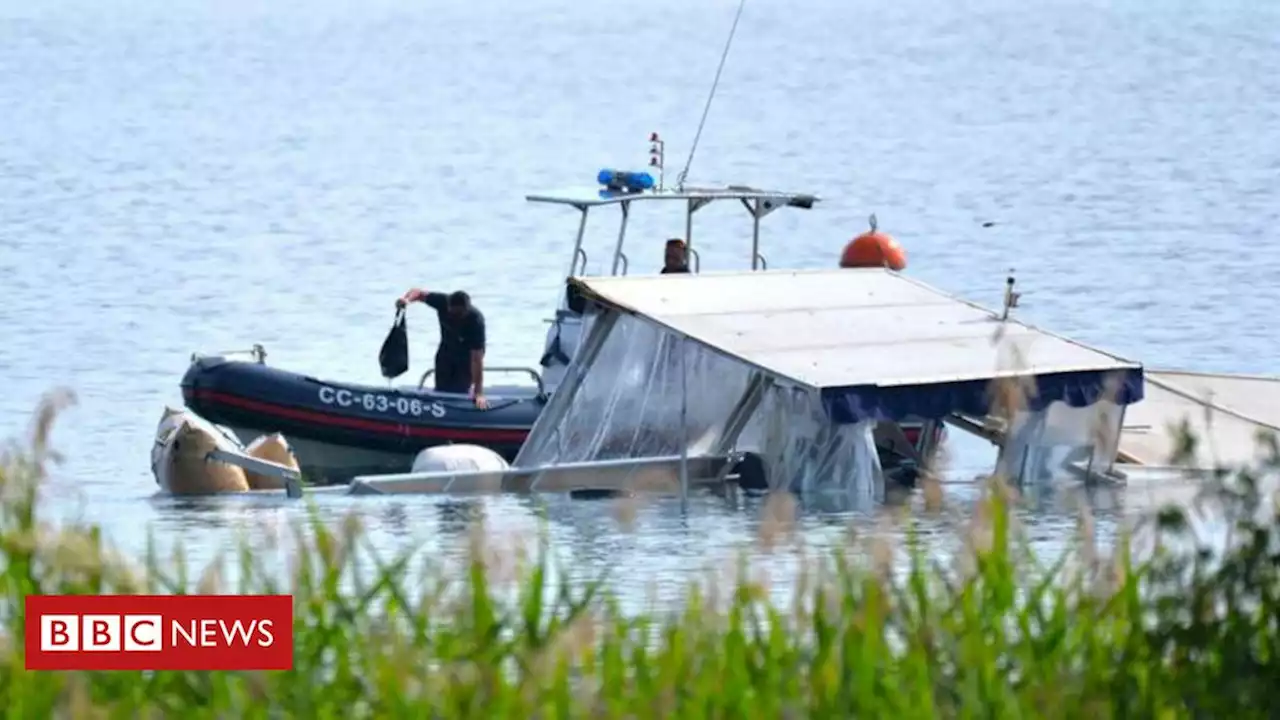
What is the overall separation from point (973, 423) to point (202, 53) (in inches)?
3513

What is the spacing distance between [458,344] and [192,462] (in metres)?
2.47

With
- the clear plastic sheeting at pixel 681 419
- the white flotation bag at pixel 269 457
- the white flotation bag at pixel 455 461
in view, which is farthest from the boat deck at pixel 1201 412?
the white flotation bag at pixel 269 457

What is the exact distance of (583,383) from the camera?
2027 centimetres

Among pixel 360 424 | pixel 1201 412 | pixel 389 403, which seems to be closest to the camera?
pixel 389 403

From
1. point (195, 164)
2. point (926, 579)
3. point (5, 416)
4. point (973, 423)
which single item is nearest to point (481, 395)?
point (973, 423)

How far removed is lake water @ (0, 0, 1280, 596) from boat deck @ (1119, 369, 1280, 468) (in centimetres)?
144

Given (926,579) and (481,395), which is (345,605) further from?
(481,395)

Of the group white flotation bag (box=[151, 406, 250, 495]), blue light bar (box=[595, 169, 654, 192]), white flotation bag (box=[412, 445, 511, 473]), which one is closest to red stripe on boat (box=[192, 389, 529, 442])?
white flotation bag (box=[151, 406, 250, 495])

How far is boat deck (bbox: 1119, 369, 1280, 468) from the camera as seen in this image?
67.7 ft

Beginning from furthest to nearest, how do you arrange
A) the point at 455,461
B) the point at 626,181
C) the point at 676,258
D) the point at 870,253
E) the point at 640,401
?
the point at 870,253
the point at 626,181
the point at 676,258
the point at 455,461
the point at 640,401

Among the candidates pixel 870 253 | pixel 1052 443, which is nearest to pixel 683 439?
pixel 1052 443

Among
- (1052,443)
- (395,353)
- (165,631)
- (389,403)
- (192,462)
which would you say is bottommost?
(192,462)

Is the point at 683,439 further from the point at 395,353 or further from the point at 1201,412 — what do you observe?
the point at 1201,412

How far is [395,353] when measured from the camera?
76.8 ft
